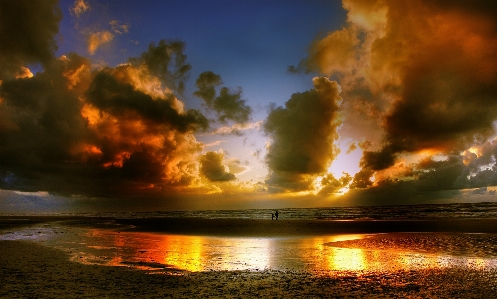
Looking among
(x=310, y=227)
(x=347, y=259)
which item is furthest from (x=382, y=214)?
(x=347, y=259)

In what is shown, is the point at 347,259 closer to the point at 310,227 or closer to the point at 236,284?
the point at 236,284

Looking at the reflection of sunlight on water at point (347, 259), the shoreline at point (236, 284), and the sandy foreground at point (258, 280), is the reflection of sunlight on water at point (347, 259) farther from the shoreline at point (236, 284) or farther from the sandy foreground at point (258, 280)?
the shoreline at point (236, 284)

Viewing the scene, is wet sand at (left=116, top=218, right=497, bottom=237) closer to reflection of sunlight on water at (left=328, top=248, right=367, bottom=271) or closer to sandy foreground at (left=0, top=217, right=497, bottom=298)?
reflection of sunlight on water at (left=328, top=248, right=367, bottom=271)

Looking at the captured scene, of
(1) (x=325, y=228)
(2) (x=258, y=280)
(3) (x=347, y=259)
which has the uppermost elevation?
(2) (x=258, y=280)

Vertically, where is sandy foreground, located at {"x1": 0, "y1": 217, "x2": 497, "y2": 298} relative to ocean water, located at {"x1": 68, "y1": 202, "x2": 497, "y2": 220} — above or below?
above

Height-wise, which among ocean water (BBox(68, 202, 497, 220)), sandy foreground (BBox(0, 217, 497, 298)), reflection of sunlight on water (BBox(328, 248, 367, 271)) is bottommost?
ocean water (BBox(68, 202, 497, 220))

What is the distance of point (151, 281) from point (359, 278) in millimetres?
10004

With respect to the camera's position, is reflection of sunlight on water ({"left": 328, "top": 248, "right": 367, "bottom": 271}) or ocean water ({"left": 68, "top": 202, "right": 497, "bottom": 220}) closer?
reflection of sunlight on water ({"left": 328, "top": 248, "right": 367, "bottom": 271})

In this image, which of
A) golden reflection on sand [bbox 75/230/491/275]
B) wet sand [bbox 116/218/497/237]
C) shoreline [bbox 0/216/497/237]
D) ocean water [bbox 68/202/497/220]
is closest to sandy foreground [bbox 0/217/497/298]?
golden reflection on sand [bbox 75/230/491/275]

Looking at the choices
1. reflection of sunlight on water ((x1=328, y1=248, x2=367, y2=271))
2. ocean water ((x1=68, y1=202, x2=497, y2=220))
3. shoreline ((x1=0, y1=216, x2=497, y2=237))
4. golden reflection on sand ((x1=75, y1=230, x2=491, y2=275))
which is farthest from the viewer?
ocean water ((x1=68, y1=202, x2=497, y2=220))

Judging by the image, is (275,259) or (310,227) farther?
(310,227)

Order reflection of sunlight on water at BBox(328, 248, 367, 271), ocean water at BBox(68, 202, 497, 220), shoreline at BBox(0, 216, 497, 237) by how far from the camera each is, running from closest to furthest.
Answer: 1. reflection of sunlight on water at BBox(328, 248, 367, 271)
2. shoreline at BBox(0, 216, 497, 237)
3. ocean water at BBox(68, 202, 497, 220)

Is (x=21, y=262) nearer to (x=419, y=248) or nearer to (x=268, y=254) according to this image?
(x=268, y=254)

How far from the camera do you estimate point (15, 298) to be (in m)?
12.6
